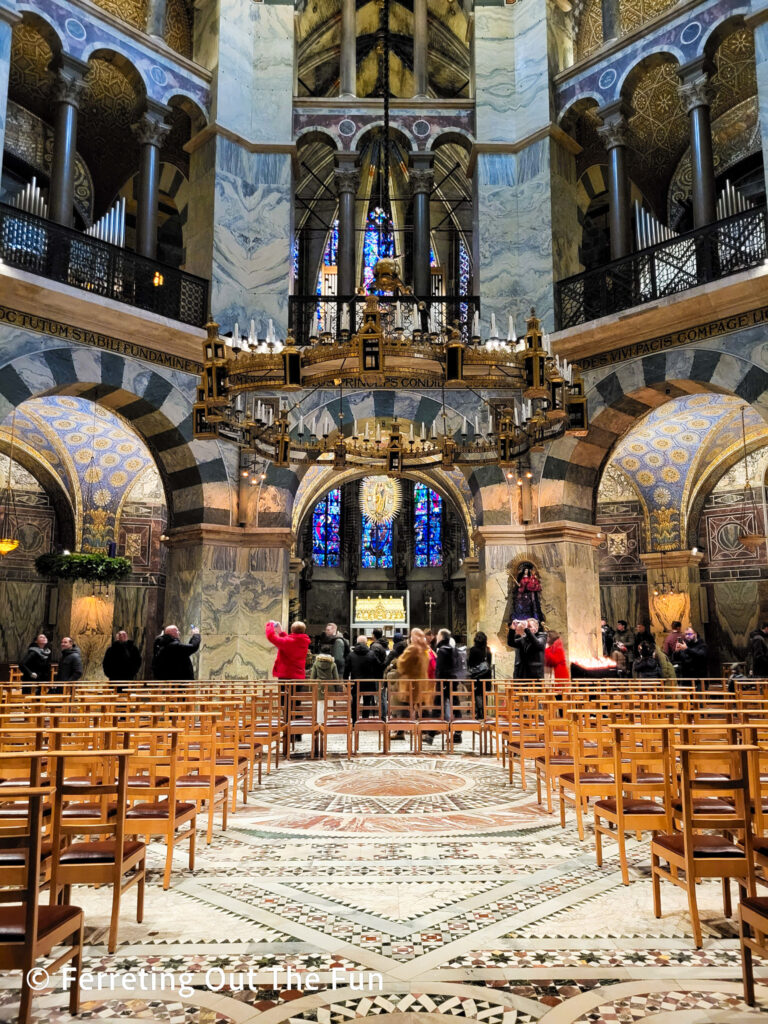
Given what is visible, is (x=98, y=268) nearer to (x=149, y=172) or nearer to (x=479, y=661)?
(x=149, y=172)

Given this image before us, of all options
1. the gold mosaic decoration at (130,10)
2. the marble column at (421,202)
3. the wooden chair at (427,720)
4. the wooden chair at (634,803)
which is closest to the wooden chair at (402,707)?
the wooden chair at (427,720)

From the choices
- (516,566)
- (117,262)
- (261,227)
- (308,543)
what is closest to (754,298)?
(516,566)

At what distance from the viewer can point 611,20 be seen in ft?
44.6

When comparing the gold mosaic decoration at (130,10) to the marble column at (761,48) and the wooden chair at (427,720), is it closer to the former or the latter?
the marble column at (761,48)

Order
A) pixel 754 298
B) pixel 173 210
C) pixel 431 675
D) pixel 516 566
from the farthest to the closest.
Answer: pixel 173 210
pixel 516 566
pixel 431 675
pixel 754 298

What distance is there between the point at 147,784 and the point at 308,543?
2130 centimetres

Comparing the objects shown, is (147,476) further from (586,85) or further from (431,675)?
(586,85)

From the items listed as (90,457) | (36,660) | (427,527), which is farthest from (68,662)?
(427,527)

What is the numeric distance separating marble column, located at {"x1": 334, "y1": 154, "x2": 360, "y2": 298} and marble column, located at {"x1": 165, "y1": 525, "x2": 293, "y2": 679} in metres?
4.72

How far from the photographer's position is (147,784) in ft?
15.6

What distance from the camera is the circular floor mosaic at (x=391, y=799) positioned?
6043 mm

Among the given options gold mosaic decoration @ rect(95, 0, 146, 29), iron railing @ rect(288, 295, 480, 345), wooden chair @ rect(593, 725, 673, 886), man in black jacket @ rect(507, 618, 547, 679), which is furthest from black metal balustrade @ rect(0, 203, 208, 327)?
wooden chair @ rect(593, 725, 673, 886)

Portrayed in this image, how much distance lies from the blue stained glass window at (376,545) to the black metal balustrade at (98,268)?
14614 millimetres

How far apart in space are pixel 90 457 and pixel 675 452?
11651mm
